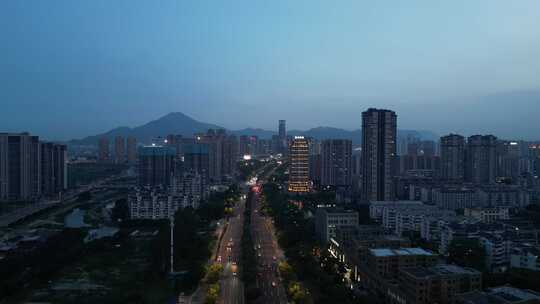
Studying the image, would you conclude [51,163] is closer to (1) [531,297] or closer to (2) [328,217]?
(2) [328,217]

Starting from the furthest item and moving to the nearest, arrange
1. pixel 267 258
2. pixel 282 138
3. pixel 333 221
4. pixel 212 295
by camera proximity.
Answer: pixel 282 138 → pixel 333 221 → pixel 267 258 → pixel 212 295

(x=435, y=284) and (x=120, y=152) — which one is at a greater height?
(x=120, y=152)

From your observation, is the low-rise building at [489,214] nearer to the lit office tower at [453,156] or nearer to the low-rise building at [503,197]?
the low-rise building at [503,197]

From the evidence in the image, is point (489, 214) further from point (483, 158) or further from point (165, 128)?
point (165, 128)

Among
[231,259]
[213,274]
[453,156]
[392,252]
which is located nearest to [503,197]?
[453,156]

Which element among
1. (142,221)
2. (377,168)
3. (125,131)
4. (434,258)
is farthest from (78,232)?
(125,131)

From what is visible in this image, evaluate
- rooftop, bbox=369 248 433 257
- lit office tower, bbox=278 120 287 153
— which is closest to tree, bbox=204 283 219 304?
rooftop, bbox=369 248 433 257
